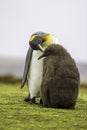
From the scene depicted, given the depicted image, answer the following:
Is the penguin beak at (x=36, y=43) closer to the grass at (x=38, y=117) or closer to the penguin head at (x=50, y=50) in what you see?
the penguin head at (x=50, y=50)

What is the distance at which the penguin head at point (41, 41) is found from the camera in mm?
5758

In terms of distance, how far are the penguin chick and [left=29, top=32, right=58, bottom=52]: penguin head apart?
0.32m

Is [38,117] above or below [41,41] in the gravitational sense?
below

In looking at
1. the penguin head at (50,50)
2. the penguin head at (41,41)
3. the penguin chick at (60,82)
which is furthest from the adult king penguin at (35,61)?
the penguin chick at (60,82)

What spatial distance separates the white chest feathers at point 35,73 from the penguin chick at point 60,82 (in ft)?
1.21

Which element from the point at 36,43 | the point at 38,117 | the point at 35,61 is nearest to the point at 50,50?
the point at 36,43

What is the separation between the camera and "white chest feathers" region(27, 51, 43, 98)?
19.2ft

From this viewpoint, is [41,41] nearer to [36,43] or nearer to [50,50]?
[36,43]

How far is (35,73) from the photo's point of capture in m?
5.88

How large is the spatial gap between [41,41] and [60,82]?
66 cm

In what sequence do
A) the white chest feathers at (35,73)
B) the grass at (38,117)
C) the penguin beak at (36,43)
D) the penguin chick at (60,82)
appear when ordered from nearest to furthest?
the grass at (38,117)
the penguin chick at (60,82)
the penguin beak at (36,43)
the white chest feathers at (35,73)

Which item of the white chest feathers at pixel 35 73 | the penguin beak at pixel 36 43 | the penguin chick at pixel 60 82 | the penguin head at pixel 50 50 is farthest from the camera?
the white chest feathers at pixel 35 73

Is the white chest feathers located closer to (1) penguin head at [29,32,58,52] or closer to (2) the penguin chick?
(1) penguin head at [29,32,58,52]

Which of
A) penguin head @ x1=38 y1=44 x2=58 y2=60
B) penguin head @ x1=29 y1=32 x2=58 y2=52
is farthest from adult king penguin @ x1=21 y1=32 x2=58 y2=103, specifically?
penguin head @ x1=38 y1=44 x2=58 y2=60
